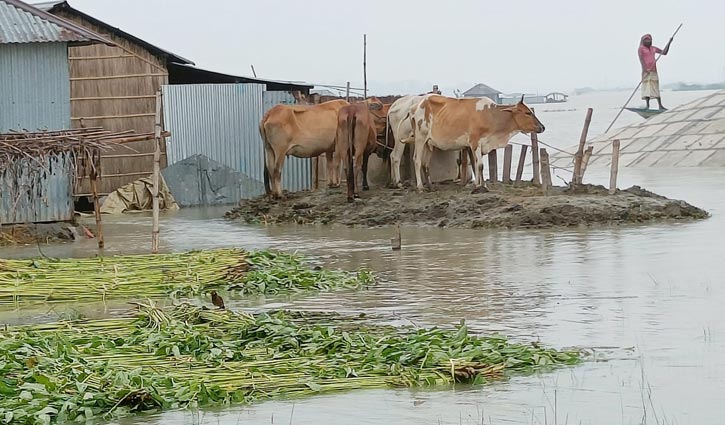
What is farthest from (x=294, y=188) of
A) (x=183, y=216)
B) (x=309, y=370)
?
(x=309, y=370)

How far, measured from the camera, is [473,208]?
61.8ft

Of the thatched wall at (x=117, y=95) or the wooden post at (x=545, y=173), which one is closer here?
the wooden post at (x=545, y=173)

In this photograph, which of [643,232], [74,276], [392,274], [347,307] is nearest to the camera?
[347,307]

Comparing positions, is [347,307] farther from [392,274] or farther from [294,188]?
[294,188]

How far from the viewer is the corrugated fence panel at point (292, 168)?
24094 millimetres

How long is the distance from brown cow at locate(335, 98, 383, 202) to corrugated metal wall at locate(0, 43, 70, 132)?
4.62 meters

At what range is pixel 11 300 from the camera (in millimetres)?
11664

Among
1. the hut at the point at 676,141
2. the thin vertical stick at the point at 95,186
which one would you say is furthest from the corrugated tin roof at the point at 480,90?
the thin vertical stick at the point at 95,186

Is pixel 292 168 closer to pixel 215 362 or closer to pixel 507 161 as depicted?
pixel 507 161

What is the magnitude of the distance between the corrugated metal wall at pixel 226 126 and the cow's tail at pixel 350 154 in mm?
3095

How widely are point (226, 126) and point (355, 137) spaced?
3510mm

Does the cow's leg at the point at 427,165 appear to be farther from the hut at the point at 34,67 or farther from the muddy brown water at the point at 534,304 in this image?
the hut at the point at 34,67

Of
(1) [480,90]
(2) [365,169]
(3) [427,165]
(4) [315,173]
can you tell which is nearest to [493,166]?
(3) [427,165]

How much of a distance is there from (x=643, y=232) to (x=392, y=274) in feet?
15.1
